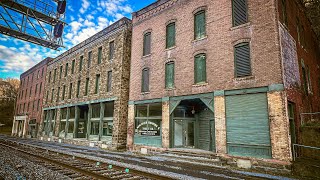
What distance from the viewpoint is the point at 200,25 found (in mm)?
13281

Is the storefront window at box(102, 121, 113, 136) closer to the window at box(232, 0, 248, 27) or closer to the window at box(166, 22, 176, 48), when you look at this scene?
the window at box(166, 22, 176, 48)

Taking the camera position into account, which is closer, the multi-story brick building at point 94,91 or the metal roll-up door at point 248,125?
the metal roll-up door at point 248,125

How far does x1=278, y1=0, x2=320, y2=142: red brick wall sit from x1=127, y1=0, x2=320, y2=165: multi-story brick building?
9 cm

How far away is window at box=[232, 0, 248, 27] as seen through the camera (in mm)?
11156

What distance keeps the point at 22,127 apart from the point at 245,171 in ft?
129

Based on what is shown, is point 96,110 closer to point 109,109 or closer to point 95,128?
point 95,128

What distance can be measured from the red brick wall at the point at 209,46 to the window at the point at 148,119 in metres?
0.88

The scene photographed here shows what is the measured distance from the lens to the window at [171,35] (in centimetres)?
1483

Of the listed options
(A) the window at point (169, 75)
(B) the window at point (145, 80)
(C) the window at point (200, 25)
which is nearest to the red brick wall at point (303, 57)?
(C) the window at point (200, 25)

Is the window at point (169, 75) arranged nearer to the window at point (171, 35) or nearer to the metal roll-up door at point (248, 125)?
the window at point (171, 35)

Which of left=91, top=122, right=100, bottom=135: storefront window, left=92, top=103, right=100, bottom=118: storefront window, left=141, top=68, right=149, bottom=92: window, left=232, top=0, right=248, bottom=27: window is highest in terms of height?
left=232, top=0, right=248, bottom=27: window

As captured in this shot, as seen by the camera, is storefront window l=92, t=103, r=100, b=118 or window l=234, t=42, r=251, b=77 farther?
storefront window l=92, t=103, r=100, b=118

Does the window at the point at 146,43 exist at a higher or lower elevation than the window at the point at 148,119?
higher

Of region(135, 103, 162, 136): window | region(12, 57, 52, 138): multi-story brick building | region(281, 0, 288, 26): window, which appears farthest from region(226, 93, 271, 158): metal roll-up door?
region(12, 57, 52, 138): multi-story brick building
